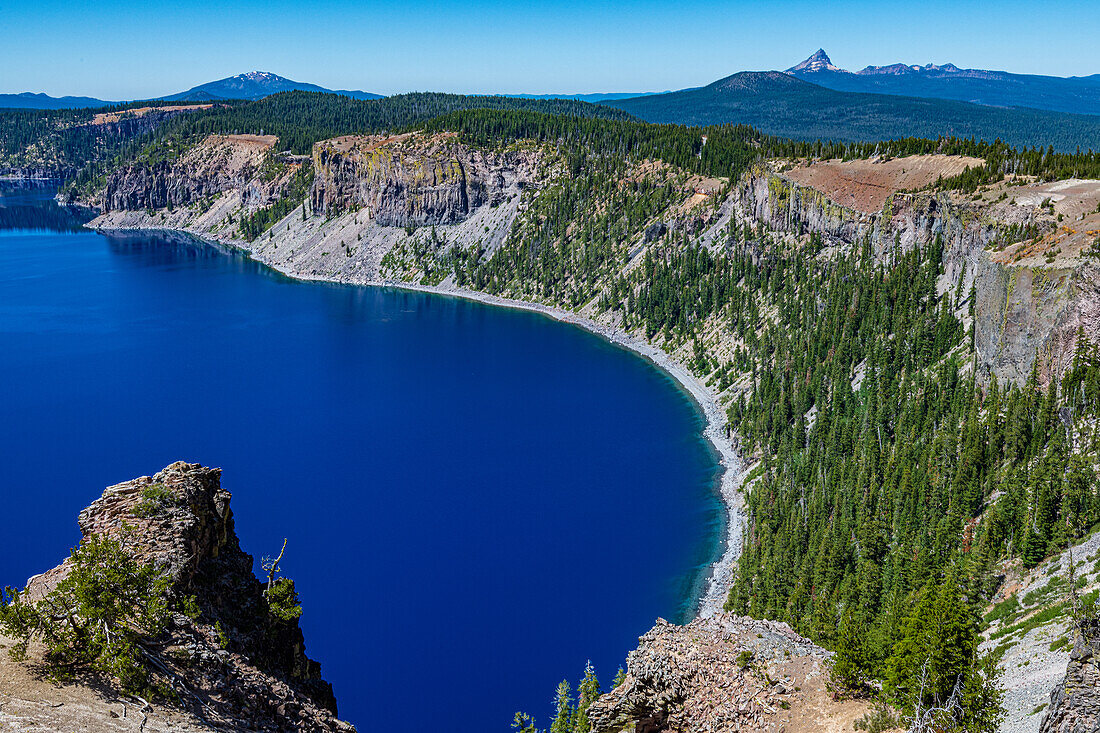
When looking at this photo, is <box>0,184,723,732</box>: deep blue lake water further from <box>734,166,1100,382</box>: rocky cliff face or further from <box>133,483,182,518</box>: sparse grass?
<box>133,483,182,518</box>: sparse grass

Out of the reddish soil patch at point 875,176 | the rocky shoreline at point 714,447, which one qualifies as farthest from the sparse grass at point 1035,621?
→ the reddish soil patch at point 875,176

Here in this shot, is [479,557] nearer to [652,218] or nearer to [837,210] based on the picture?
[837,210]

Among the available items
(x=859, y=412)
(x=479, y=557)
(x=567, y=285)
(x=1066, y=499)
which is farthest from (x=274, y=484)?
(x=567, y=285)

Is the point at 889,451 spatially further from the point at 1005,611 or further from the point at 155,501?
the point at 155,501

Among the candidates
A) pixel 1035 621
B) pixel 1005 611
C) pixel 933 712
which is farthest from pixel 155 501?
pixel 1005 611

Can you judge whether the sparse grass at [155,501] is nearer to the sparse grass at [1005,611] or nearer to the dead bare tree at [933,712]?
the dead bare tree at [933,712]

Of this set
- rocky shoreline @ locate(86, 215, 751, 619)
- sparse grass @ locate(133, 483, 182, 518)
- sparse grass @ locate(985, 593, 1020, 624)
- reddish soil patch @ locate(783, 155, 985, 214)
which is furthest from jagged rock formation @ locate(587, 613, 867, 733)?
reddish soil patch @ locate(783, 155, 985, 214)
